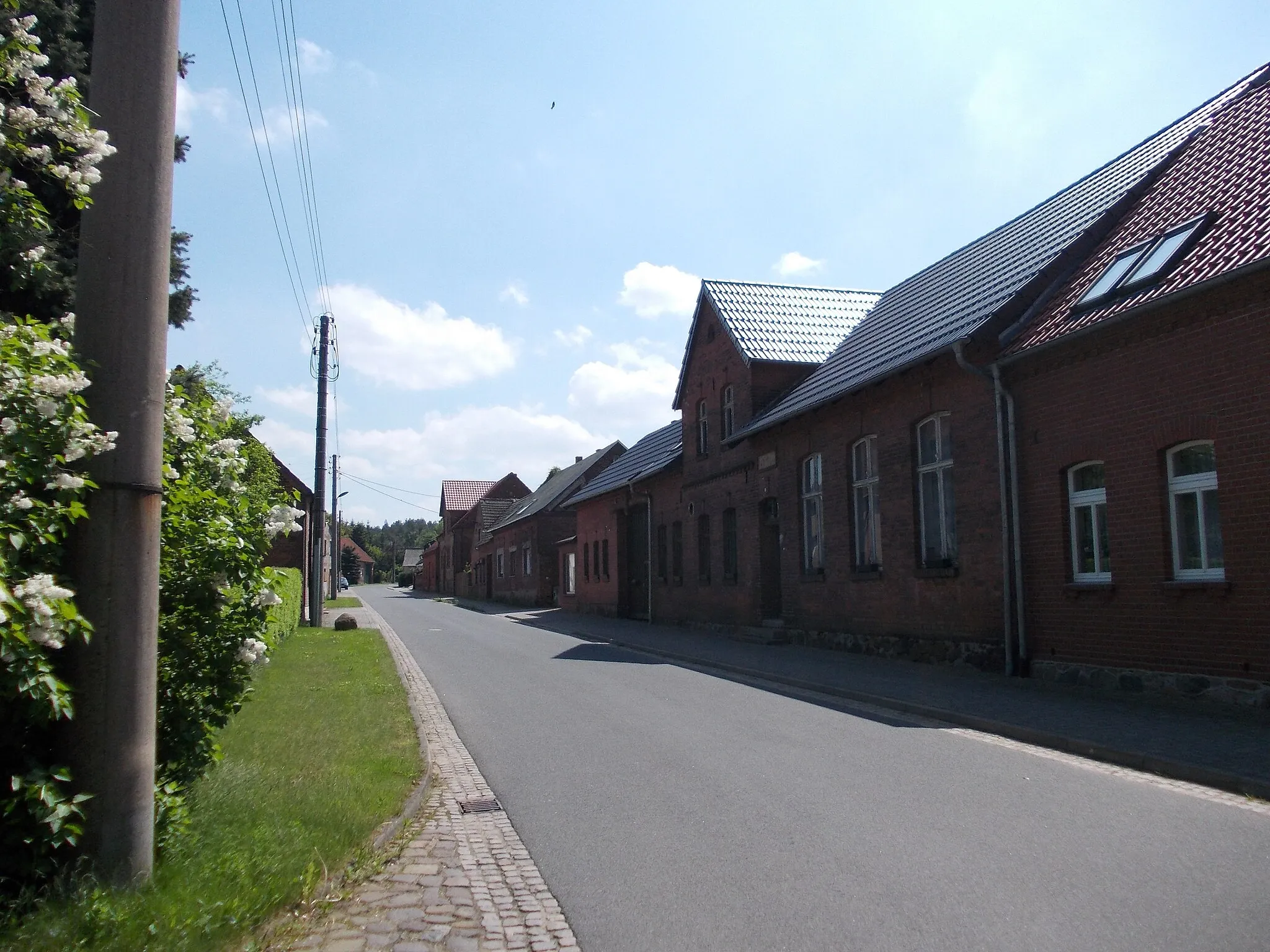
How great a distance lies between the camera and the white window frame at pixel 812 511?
19984mm

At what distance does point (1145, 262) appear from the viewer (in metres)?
12.7

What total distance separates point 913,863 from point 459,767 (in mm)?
4279

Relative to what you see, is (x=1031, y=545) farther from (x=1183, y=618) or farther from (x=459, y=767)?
(x=459, y=767)

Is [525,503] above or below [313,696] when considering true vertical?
above

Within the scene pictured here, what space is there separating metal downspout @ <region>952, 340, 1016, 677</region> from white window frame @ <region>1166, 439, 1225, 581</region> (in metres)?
2.65

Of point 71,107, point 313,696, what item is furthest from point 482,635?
point 71,107

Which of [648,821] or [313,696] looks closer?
[648,821]

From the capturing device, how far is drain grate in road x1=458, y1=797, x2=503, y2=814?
7.02 m

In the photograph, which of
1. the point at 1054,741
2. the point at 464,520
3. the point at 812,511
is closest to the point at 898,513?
the point at 812,511

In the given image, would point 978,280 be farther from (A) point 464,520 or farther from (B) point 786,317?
(A) point 464,520

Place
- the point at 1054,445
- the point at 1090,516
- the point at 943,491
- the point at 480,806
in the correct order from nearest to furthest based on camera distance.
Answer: the point at 480,806
the point at 1090,516
the point at 1054,445
the point at 943,491

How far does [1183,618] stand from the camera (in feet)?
36.4

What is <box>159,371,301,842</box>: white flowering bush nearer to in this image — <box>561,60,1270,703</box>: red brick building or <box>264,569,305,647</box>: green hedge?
<box>561,60,1270,703</box>: red brick building

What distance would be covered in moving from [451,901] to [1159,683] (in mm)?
9203
